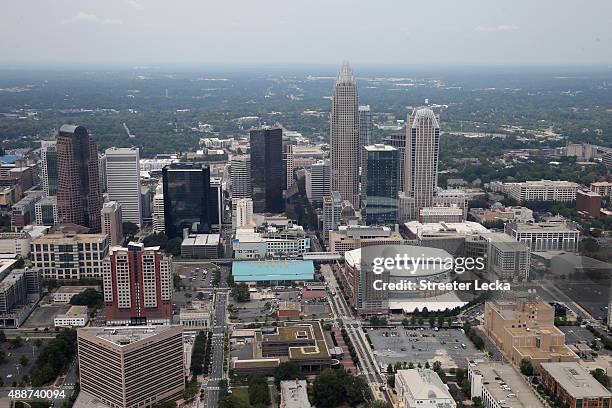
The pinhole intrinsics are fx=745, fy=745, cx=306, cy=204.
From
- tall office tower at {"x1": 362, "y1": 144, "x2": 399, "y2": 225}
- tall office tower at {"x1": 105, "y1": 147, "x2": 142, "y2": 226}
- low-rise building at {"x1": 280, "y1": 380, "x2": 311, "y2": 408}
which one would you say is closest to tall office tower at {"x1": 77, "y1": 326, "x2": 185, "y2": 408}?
low-rise building at {"x1": 280, "y1": 380, "x2": 311, "y2": 408}

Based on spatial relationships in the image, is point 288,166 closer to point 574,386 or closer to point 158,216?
point 158,216

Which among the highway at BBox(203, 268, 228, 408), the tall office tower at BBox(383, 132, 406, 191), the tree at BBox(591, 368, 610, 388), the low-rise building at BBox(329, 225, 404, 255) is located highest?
the tall office tower at BBox(383, 132, 406, 191)

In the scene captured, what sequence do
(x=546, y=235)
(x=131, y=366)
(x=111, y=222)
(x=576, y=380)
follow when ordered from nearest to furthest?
(x=131, y=366) < (x=576, y=380) < (x=546, y=235) < (x=111, y=222)

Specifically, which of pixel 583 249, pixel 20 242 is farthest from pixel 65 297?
pixel 583 249

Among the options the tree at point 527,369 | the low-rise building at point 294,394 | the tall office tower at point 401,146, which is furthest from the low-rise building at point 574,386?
the tall office tower at point 401,146

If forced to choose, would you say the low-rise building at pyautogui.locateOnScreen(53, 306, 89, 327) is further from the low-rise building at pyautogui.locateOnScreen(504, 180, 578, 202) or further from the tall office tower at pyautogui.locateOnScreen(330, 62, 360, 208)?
the low-rise building at pyautogui.locateOnScreen(504, 180, 578, 202)

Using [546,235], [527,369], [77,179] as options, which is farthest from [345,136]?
[527,369]

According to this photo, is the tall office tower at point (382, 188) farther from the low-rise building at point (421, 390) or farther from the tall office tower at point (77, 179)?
the low-rise building at point (421, 390)
